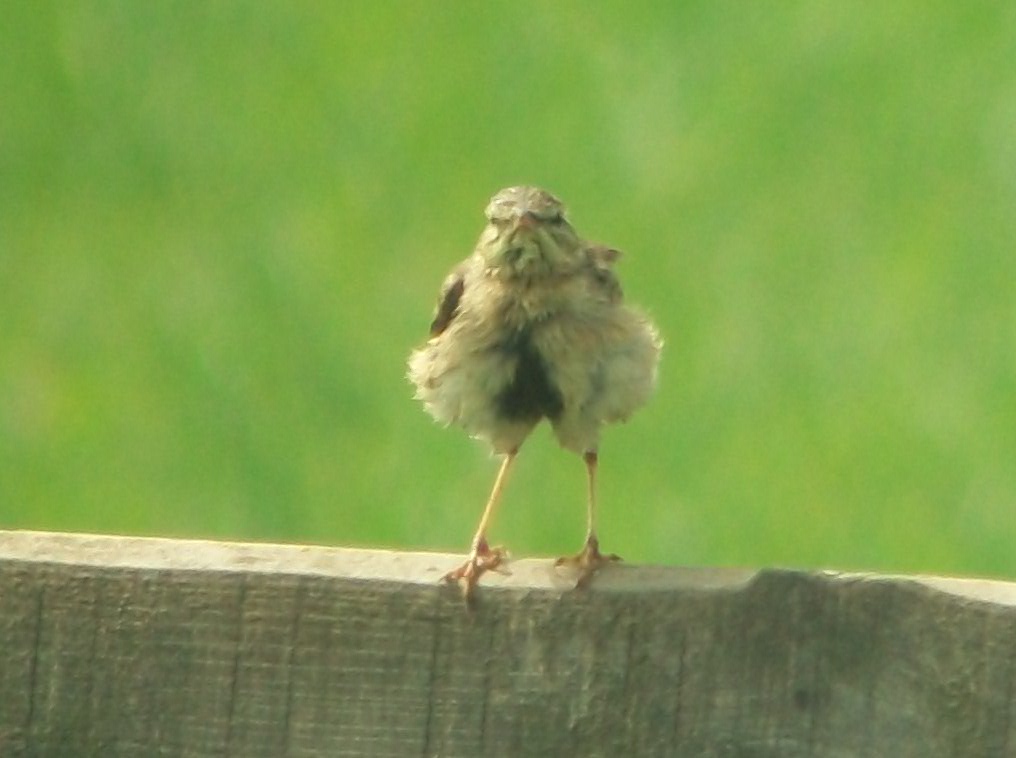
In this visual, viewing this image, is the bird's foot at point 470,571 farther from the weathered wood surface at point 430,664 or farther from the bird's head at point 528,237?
the bird's head at point 528,237

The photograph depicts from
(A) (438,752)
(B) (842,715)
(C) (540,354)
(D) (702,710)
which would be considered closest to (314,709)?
(A) (438,752)

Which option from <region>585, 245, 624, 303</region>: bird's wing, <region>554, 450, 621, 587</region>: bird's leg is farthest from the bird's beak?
<region>554, 450, 621, 587</region>: bird's leg

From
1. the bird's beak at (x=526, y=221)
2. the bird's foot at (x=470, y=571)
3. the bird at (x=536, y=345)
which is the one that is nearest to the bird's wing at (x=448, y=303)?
the bird at (x=536, y=345)

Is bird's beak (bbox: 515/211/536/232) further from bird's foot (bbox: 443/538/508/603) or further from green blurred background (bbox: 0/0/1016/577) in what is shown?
green blurred background (bbox: 0/0/1016/577)

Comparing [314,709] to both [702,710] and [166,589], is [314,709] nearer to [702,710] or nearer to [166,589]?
[166,589]

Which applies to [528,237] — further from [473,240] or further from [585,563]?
[473,240]
